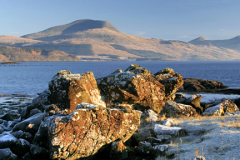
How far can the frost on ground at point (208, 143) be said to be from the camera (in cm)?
813

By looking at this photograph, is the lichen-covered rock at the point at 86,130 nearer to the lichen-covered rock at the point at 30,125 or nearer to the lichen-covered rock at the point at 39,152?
the lichen-covered rock at the point at 39,152

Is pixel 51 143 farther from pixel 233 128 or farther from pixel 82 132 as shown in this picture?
pixel 233 128

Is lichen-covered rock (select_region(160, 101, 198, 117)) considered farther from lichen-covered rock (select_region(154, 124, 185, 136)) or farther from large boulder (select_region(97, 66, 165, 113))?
lichen-covered rock (select_region(154, 124, 185, 136))

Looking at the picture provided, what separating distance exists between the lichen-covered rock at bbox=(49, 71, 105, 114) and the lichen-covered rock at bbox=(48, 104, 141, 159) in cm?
557

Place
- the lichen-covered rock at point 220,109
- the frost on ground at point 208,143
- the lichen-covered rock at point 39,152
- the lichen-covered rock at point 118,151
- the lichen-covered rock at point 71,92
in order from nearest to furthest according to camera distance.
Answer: the frost on ground at point 208,143 < the lichen-covered rock at point 118,151 < the lichen-covered rock at point 39,152 < the lichen-covered rock at point 71,92 < the lichen-covered rock at point 220,109

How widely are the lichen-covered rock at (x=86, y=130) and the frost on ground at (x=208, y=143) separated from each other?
2.33 m

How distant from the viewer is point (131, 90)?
18.4 m

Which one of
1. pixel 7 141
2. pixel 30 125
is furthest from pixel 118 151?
pixel 30 125

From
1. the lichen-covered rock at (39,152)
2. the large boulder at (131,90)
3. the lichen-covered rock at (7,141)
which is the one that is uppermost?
the large boulder at (131,90)

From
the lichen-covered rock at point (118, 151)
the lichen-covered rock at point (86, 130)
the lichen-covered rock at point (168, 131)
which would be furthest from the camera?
the lichen-covered rock at point (168, 131)

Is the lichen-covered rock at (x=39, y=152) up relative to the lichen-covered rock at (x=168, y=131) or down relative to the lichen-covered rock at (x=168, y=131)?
down

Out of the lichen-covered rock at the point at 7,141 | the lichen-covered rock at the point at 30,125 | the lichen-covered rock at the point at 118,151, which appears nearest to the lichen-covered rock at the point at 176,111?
the lichen-covered rock at the point at 118,151

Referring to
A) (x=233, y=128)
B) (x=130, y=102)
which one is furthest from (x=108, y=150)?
(x=130, y=102)

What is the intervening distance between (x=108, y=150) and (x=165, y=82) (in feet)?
40.5
